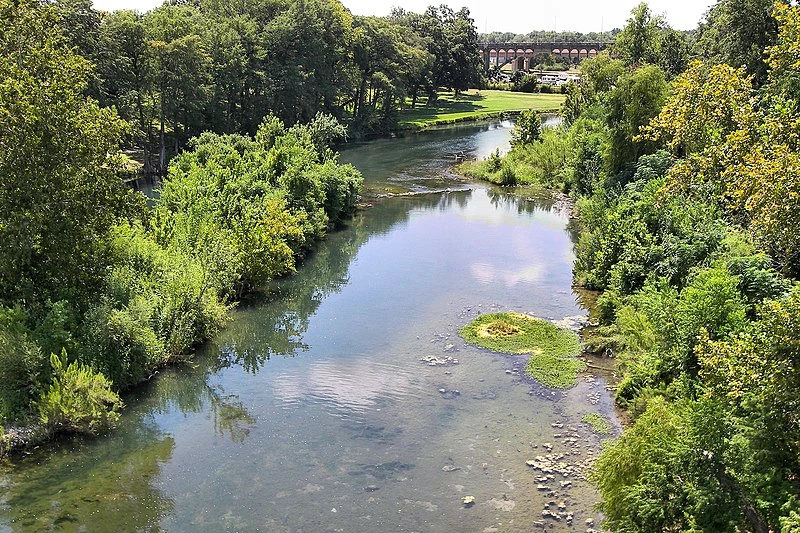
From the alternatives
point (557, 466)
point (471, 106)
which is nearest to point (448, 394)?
point (557, 466)

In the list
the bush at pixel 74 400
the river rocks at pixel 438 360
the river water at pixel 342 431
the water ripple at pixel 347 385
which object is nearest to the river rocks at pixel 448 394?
the river water at pixel 342 431

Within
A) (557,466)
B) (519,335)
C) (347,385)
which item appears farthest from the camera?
(519,335)

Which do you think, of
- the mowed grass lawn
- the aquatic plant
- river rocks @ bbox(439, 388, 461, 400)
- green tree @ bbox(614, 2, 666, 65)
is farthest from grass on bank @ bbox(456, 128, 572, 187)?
river rocks @ bbox(439, 388, 461, 400)

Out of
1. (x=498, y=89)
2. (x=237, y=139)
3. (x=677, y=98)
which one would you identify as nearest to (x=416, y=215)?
(x=237, y=139)

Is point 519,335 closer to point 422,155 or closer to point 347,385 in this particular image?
point 347,385

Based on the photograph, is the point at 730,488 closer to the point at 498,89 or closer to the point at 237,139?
the point at 237,139

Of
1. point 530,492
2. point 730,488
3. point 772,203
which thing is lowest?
point 530,492

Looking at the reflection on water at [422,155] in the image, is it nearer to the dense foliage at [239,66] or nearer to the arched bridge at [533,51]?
the dense foliage at [239,66]
